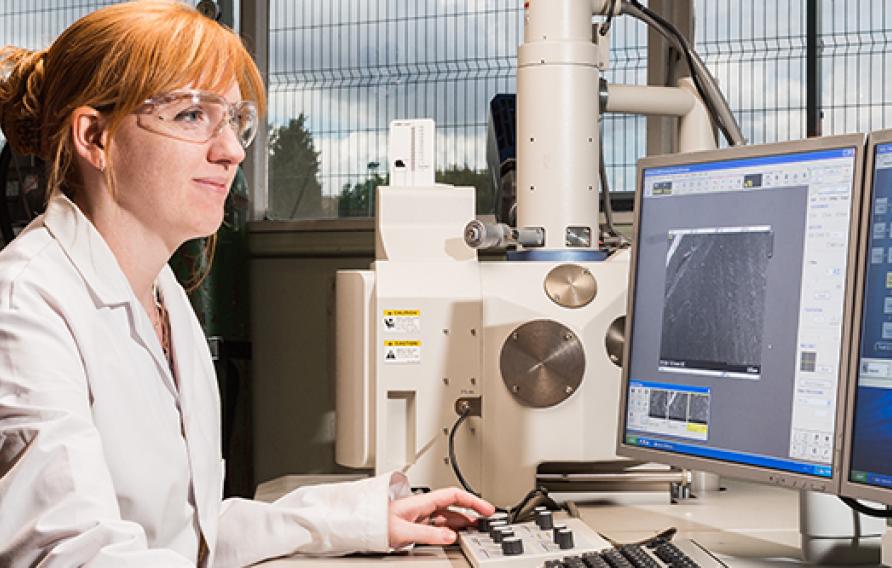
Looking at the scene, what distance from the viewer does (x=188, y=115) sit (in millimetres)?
1289

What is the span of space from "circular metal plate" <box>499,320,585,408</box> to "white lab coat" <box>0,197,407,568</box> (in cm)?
28

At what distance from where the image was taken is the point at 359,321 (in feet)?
5.76

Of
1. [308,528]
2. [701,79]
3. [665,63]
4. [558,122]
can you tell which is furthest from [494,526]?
[665,63]

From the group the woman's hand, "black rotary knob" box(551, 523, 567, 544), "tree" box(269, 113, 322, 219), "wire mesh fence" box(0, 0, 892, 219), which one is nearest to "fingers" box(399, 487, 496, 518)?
the woman's hand

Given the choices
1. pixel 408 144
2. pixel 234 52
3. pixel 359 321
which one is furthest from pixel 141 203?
pixel 408 144

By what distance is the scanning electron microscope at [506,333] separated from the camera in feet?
5.65

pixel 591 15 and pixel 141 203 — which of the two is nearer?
pixel 141 203

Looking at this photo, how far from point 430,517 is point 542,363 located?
33cm

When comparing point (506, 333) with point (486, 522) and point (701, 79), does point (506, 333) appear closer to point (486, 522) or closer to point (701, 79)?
point (486, 522)

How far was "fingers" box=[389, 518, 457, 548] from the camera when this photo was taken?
140cm

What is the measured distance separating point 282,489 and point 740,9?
5.55ft

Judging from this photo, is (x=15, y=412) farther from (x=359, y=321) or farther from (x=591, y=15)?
(x=591, y=15)

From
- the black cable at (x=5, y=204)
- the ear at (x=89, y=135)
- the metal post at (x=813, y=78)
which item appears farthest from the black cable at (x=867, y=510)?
the black cable at (x=5, y=204)

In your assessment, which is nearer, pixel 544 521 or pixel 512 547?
pixel 512 547
